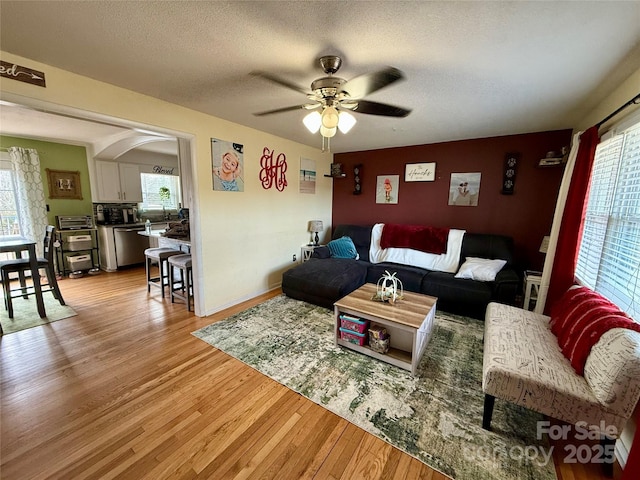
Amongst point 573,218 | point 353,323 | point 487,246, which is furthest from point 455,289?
point 353,323

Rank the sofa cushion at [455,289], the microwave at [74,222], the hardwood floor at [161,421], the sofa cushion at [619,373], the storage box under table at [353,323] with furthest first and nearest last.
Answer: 1. the microwave at [74,222]
2. the sofa cushion at [455,289]
3. the storage box under table at [353,323]
4. the hardwood floor at [161,421]
5. the sofa cushion at [619,373]

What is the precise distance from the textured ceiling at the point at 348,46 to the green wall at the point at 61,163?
3641mm

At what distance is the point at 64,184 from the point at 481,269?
685 centimetres

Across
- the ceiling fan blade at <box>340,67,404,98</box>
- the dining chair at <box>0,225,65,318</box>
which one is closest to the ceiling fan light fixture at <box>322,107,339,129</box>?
the ceiling fan blade at <box>340,67,404,98</box>

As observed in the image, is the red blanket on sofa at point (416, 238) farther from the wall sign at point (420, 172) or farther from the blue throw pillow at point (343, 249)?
the wall sign at point (420, 172)

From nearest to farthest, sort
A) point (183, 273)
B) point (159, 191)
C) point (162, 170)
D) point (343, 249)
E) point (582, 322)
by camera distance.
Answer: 1. point (582, 322)
2. point (183, 273)
3. point (343, 249)
4. point (162, 170)
5. point (159, 191)

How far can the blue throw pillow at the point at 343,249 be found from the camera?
13.8ft

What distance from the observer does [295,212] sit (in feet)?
14.2

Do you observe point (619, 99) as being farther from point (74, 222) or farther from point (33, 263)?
point (74, 222)

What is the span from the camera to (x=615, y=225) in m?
1.90

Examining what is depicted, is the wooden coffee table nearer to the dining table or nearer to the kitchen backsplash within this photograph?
the dining table

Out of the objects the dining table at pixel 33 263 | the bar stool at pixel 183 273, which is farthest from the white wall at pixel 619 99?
the dining table at pixel 33 263

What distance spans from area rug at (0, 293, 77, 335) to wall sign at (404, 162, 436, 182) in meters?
5.01

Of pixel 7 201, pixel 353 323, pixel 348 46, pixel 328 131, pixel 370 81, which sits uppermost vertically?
pixel 348 46
